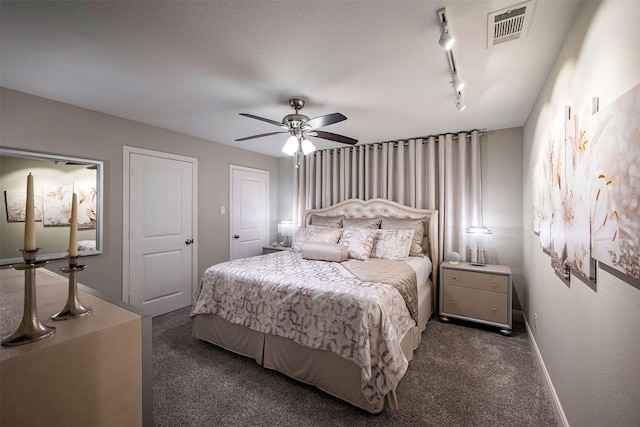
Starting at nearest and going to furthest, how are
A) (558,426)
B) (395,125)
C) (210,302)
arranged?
(558,426)
(210,302)
(395,125)

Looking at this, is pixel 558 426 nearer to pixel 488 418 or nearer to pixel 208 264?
pixel 488 418

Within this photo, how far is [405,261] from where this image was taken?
306cm

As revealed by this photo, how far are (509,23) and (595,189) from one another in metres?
1.06

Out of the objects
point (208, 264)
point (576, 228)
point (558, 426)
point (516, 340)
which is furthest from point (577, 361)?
point (208, 264)

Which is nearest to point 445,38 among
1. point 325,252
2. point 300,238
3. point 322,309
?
point 322,309

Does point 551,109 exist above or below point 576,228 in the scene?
above

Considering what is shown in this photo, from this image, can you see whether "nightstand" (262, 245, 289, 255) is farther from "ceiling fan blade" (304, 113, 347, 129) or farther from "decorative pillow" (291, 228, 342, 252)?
"ceiling fan blade" (304, 113, 347, 129)

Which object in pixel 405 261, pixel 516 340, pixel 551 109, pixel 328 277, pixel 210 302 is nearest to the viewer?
pixel 551 109

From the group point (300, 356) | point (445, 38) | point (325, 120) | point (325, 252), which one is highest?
point (445, 38)

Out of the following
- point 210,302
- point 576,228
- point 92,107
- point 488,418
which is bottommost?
point 488,418

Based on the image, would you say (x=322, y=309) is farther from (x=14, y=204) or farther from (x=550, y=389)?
(x=14, y=204)

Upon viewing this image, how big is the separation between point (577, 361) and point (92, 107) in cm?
435

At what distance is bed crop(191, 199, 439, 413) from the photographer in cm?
174

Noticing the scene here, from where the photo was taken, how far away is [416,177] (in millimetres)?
3846
